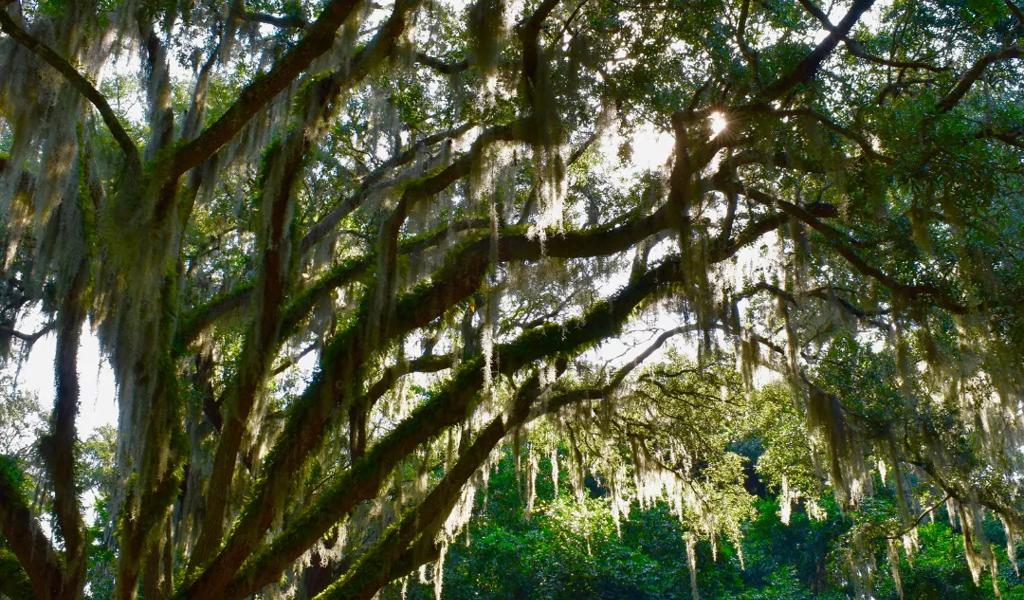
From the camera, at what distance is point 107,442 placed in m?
12.9

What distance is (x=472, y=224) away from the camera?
6.15 m

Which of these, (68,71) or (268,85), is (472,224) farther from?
(68,71)

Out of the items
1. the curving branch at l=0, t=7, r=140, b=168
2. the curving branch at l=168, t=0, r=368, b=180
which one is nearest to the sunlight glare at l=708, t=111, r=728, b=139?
the curving branch at l=168, t=0, r=368, b=180

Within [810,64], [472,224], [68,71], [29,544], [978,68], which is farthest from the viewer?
[472,224]

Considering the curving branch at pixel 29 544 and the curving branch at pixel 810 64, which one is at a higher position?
the curving branch at pixel 810 64

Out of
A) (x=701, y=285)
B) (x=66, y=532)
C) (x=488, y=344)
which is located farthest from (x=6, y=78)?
(x=701, y=285)

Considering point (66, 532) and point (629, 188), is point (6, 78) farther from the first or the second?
point (629, 188)

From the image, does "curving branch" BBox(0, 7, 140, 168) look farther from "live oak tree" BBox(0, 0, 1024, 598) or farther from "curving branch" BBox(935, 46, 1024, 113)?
"curving branch" BBox(935, 46, 1024, 113)

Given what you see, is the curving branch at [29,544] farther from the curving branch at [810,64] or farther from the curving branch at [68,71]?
the curving branch at [810,64]

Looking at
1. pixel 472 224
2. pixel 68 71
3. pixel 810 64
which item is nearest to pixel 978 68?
pixel 810 64

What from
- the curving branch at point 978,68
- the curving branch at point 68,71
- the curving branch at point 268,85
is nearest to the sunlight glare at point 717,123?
the curving branch at point 978,68

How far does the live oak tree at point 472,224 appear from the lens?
4738mm

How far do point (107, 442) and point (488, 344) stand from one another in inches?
391

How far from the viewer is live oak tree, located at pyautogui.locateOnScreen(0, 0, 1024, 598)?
474 cm
